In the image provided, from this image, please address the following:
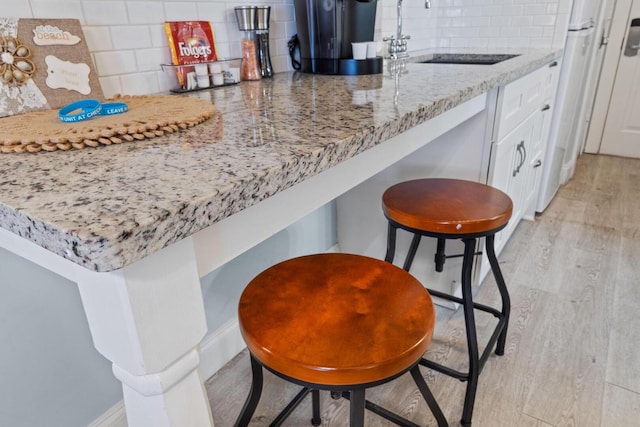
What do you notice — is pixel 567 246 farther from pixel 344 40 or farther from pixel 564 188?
pixel 344 40

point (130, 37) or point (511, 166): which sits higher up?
point (130, 37)

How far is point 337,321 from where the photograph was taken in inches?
29.0

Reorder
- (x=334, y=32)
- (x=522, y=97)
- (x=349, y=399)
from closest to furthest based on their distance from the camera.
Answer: (x=349, y=399), (x=334, y=32), (x=522, y=97)

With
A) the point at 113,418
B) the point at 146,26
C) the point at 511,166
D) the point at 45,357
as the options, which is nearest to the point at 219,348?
the point at 113,418

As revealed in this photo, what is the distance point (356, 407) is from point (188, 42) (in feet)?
3.40

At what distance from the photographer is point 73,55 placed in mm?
965

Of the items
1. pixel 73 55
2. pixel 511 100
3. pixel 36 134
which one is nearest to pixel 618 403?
pixel 511 100

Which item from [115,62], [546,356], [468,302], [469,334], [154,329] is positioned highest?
[115,62]

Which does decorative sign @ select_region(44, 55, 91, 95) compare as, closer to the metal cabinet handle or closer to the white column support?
the white column support

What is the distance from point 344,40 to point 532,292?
1.35m

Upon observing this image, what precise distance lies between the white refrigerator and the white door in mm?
935

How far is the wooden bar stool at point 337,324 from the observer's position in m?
0.65

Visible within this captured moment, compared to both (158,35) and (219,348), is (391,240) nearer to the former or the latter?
(219,348)

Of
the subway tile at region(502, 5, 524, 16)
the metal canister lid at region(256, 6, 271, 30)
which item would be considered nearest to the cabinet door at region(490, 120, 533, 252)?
the subway tile at region(502, 5, 524, 16)
